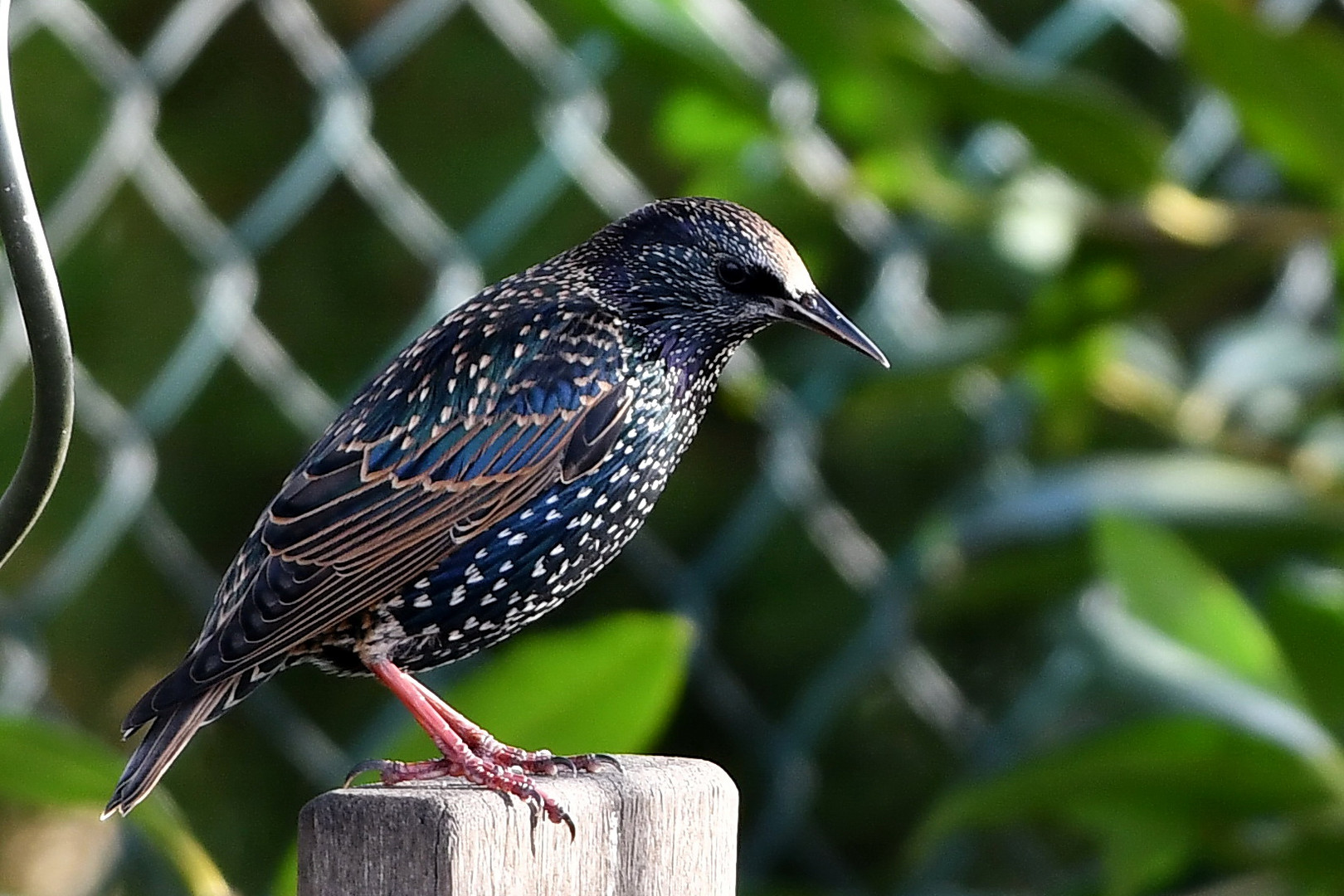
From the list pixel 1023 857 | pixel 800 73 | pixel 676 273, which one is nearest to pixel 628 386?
pixel 676 273

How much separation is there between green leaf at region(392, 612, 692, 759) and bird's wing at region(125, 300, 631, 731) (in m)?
0.21

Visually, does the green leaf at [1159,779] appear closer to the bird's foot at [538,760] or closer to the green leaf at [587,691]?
the green leaf at [587,691]

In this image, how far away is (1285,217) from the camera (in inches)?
75.9

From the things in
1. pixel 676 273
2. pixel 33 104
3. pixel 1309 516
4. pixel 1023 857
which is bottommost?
pixel 1023 857

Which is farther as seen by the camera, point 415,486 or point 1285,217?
point 1285,217

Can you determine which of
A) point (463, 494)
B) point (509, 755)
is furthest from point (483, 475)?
point (509, 755)

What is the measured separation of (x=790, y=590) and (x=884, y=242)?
17.9 inches

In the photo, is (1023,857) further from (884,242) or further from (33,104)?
(33,104)

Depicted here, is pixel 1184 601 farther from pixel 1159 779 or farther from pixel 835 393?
pixel 835 393

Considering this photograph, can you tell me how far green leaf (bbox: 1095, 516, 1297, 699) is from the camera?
5.43 ft

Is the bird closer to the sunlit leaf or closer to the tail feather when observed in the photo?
the tail feather

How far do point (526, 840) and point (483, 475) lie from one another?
1.07 feet

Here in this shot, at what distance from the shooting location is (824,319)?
1086 mm

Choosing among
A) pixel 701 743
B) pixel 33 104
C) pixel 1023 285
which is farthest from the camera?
pixel 701 743
